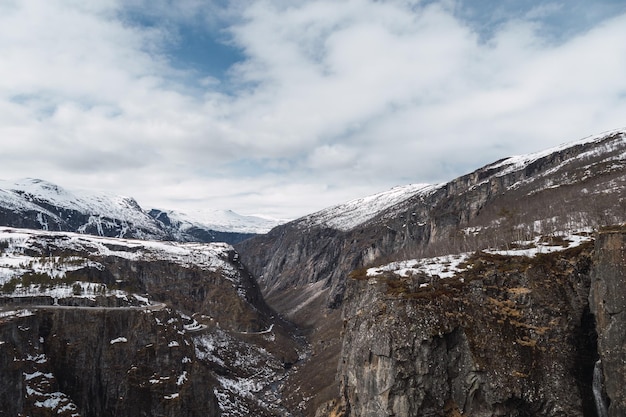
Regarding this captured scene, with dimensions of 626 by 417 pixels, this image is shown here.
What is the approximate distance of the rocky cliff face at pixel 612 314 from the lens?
4325 cm

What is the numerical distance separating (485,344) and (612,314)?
1295 centimetres

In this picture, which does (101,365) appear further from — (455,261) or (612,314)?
(612,314)

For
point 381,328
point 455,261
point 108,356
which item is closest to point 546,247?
point 455,261

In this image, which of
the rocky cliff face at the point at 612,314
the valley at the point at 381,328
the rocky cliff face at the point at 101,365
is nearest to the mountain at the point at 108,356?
the rocky cliff face at the point at 101,365

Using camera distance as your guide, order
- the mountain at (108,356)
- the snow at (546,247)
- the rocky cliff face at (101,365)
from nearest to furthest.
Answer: the snow at (546,247) < the rocky cliff face at (101,365) < the mountain at (108,356)

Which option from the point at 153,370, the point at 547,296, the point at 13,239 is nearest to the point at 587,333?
the point at 547,296

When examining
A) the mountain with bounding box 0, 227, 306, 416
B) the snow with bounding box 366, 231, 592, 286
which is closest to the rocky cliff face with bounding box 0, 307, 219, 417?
the mountain with bounding box 0, 227, 306, 416

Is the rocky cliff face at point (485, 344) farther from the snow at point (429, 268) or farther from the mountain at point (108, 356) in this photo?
the mountain at point (108, 356)

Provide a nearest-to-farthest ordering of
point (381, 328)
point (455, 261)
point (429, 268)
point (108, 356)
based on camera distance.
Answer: point (381, 328)
point (429, 268)
point (455, 261)
point (108, 356)

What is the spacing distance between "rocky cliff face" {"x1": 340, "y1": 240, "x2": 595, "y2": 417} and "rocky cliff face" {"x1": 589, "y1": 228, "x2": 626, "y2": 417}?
425 cm

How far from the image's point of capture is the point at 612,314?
4472cm

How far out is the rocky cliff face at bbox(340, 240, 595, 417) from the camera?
48312 millimetres

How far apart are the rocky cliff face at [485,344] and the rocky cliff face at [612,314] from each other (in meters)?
4.25

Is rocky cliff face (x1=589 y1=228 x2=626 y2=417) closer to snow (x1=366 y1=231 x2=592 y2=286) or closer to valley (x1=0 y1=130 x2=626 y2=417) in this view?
valley (x1=0 y1=130 x2=626 y2=417)
